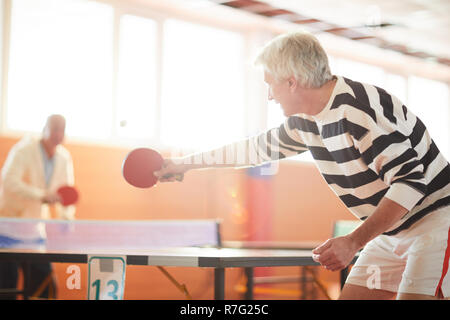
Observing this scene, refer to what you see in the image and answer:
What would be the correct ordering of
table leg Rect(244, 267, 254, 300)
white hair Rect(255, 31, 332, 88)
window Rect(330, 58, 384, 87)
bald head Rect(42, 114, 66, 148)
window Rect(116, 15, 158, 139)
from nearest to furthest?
1. white hair Rect(255, 31, 332, 88)
2. table leg Rect(244, 267, 254, 300)
3. bald head Rect(42, 114, 66, 148)
4. window Rect(116, 15, 158, 139)
5. window Rect(330, 58, 384, 87)

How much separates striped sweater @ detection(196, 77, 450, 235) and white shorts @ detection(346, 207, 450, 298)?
4 cm

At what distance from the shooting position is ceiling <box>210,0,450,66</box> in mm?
7820

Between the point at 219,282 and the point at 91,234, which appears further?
the point at 91,234

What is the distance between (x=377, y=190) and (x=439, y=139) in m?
10.1

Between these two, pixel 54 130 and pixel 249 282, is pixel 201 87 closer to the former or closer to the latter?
pixel 54 130

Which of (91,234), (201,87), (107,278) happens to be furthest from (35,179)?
(107,278)

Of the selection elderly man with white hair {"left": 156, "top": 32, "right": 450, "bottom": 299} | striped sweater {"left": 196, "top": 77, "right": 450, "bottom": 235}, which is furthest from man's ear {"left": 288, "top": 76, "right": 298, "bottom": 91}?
striped sweater {"left": 196, "top": 77, "right": 450, "bottom": 235}

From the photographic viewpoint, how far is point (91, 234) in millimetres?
4672

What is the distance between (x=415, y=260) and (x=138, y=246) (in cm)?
321

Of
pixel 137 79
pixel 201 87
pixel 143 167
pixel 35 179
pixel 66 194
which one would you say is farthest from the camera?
pixel 201 87

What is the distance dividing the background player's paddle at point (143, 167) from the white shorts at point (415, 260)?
82 centimetres

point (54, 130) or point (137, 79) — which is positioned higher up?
point (137, 79)

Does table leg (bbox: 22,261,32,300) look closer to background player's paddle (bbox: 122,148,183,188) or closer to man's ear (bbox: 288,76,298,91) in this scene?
background player's paddle (bbox: 122,148,183,188)
